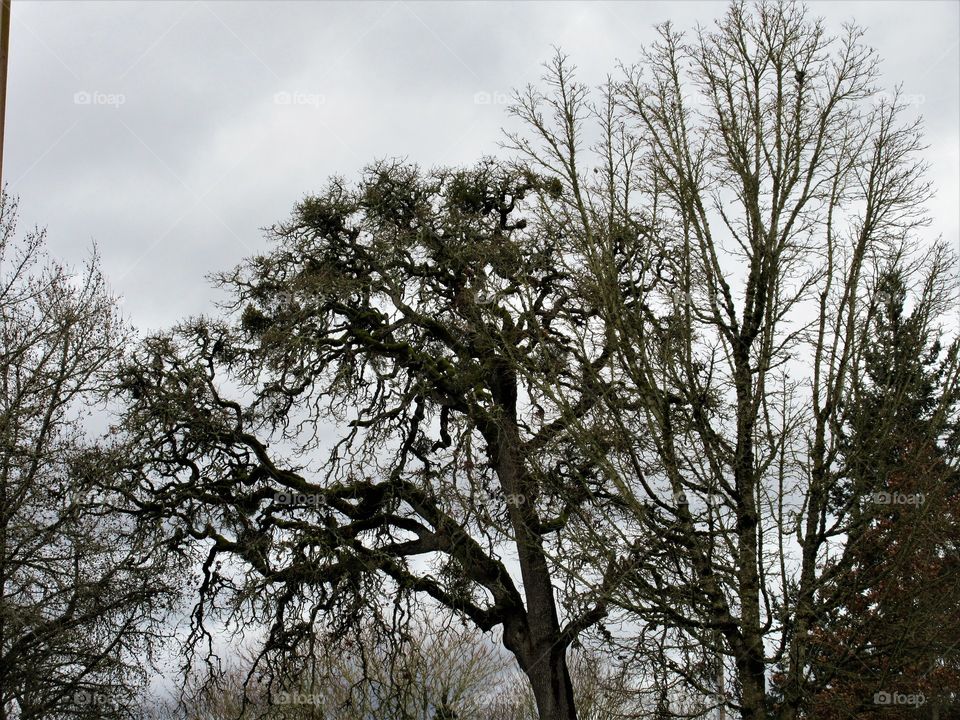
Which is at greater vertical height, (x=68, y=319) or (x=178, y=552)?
(x=68, y=319)

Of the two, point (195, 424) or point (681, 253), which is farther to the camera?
point (195, 424)

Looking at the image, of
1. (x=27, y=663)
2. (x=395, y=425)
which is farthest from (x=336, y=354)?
(x=27, y=663)

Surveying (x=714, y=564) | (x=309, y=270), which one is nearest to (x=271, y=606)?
(x=309, y=270)

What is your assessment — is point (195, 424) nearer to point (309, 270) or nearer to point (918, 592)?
point (309, 270)

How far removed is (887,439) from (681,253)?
2.52 meters

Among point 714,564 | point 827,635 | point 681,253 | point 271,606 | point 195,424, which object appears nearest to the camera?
point 714,564

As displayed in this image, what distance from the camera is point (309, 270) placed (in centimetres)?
1488

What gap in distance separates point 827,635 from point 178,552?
29.5 ft

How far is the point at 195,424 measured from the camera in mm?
13922

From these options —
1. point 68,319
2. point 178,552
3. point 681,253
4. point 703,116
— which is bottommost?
point 178,552

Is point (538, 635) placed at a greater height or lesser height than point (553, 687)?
greater

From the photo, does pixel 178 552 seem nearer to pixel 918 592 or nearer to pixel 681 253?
pixel 681 253

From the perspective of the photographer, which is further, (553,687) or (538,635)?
(538,635)

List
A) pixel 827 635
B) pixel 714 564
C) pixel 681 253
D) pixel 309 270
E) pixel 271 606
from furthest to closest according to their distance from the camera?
pixel 309 270 < pixel 271 606 < pixel 681 253 < pixel 827 635 < pixel 714 564
